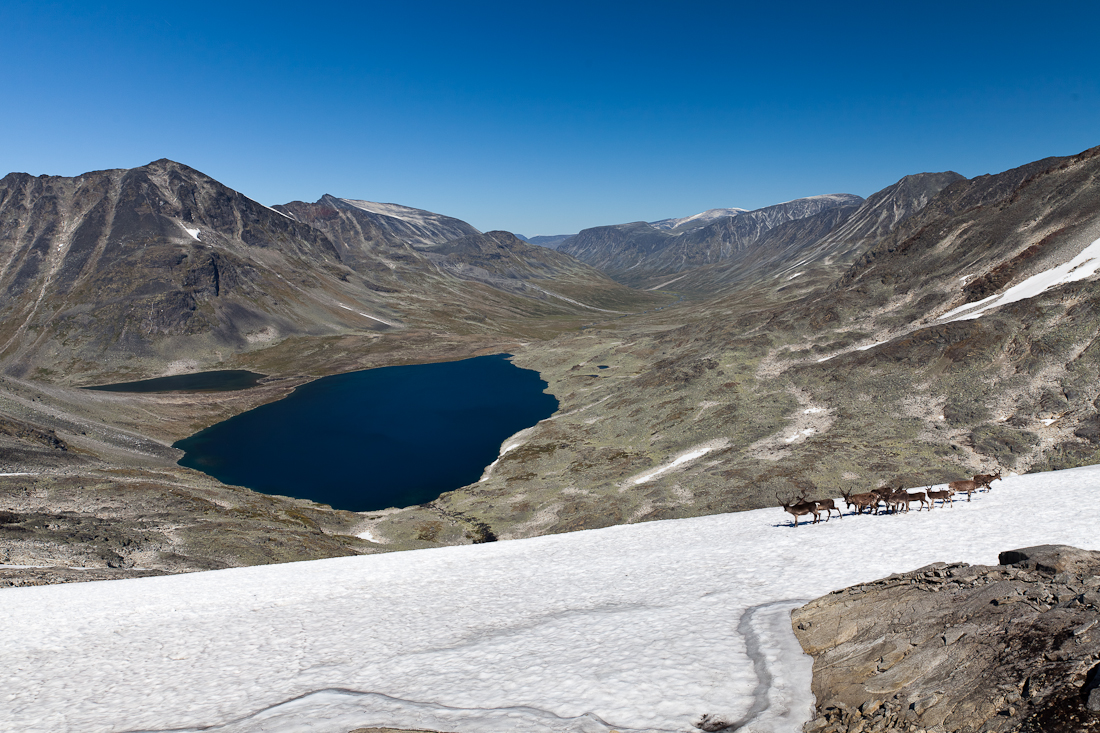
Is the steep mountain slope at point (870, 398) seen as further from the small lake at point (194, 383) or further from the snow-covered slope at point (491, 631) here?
the small lake at point (194, 383)

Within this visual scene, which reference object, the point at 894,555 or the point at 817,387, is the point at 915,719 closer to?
the point at 894,555

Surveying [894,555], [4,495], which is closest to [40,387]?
[4,495]

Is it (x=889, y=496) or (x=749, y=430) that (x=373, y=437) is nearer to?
(x=749, y=430)

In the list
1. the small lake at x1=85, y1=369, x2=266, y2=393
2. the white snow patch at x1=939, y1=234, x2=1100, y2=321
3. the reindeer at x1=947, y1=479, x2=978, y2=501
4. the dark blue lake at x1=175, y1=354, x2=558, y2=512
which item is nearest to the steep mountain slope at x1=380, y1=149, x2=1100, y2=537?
the white snow patch at x1=939, y1=234, x2=1100, y2=321

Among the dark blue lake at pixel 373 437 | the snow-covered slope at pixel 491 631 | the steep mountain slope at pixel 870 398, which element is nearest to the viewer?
the snow-covered slope at pixel 491 631

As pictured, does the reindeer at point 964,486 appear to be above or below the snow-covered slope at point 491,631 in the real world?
above

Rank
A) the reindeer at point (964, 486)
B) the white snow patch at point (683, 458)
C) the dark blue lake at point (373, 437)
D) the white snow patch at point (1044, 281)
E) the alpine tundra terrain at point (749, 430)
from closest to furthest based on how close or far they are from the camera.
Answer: the reindeer at point (964, 486) → the alpine tundra terrain at point (749, 430) → the white snow patch at point (683, 458) → the white snow patch at point (1044, 281) → the dark blue lake at point (373, 437)

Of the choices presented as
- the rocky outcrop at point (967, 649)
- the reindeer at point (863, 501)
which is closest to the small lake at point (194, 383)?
the reindeer at point (863, 501)
